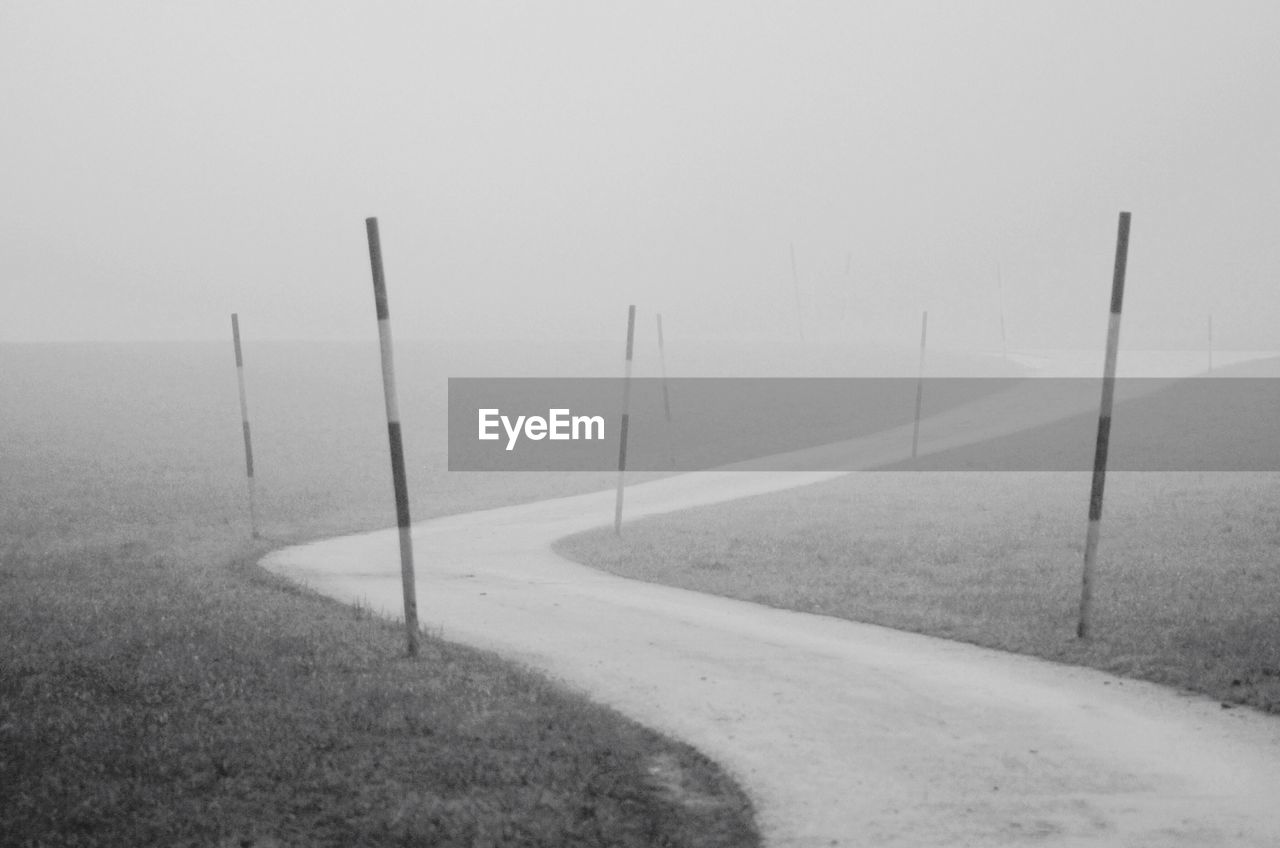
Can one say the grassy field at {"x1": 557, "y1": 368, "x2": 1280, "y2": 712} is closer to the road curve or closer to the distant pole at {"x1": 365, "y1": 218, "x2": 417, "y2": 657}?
the road curve

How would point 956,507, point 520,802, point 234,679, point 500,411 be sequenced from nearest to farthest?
1. point 520,802
2. point 234,679
3. point 956,507
4. point 500,411

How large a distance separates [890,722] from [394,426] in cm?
555

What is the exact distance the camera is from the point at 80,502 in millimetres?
29406

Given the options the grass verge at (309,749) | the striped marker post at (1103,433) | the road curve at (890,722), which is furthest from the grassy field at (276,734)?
the striped marker post at (1103,433)

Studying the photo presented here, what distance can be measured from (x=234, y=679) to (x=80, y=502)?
22.3 m

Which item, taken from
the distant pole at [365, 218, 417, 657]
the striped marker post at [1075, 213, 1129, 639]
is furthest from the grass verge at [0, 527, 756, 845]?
the striped marker post at [1075, 213, 1129, 639]

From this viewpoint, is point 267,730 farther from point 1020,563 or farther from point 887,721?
point 1020,563

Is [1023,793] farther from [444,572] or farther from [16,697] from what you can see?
[444,572]

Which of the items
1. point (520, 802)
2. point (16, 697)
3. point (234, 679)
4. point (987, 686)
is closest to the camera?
point (520, 802)

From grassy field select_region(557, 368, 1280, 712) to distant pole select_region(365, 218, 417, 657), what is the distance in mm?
5748

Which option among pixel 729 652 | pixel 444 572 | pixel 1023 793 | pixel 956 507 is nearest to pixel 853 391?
pixel 956 507

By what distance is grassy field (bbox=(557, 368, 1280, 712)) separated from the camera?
12141mm
